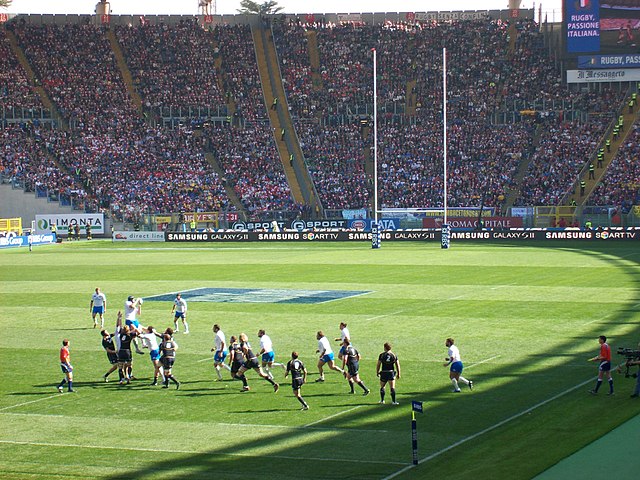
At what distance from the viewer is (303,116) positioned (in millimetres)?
102000

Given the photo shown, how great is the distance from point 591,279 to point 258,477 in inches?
1362

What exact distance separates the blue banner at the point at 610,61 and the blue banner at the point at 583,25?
59.8 inches

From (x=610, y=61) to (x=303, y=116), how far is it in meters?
30.2

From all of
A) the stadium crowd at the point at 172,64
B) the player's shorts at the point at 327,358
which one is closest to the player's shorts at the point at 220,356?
the player's shorts at the point at 327,358

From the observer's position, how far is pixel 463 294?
45875mm

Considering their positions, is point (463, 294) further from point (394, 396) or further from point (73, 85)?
point (73, 85)

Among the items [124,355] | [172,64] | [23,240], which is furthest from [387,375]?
[172,64]

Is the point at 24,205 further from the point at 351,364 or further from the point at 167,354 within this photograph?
the point at 351,364

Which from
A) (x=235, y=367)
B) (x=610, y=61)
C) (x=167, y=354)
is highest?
(x=610, y=61)

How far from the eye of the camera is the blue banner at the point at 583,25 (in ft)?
288

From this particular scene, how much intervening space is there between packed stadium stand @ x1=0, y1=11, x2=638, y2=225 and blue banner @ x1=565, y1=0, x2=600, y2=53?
7515 mm

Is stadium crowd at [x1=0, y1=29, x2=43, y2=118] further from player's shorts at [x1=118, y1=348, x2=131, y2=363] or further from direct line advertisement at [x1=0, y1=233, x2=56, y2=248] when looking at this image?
player's shorts at [x1=118, y1=348, x2=131, y2=363]

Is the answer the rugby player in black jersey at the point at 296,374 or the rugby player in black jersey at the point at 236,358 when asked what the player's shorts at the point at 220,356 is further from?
the rugby player in black jersey at the point at 296,374

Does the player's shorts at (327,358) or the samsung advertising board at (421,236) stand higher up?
the samsung advertising board at (421,236)
